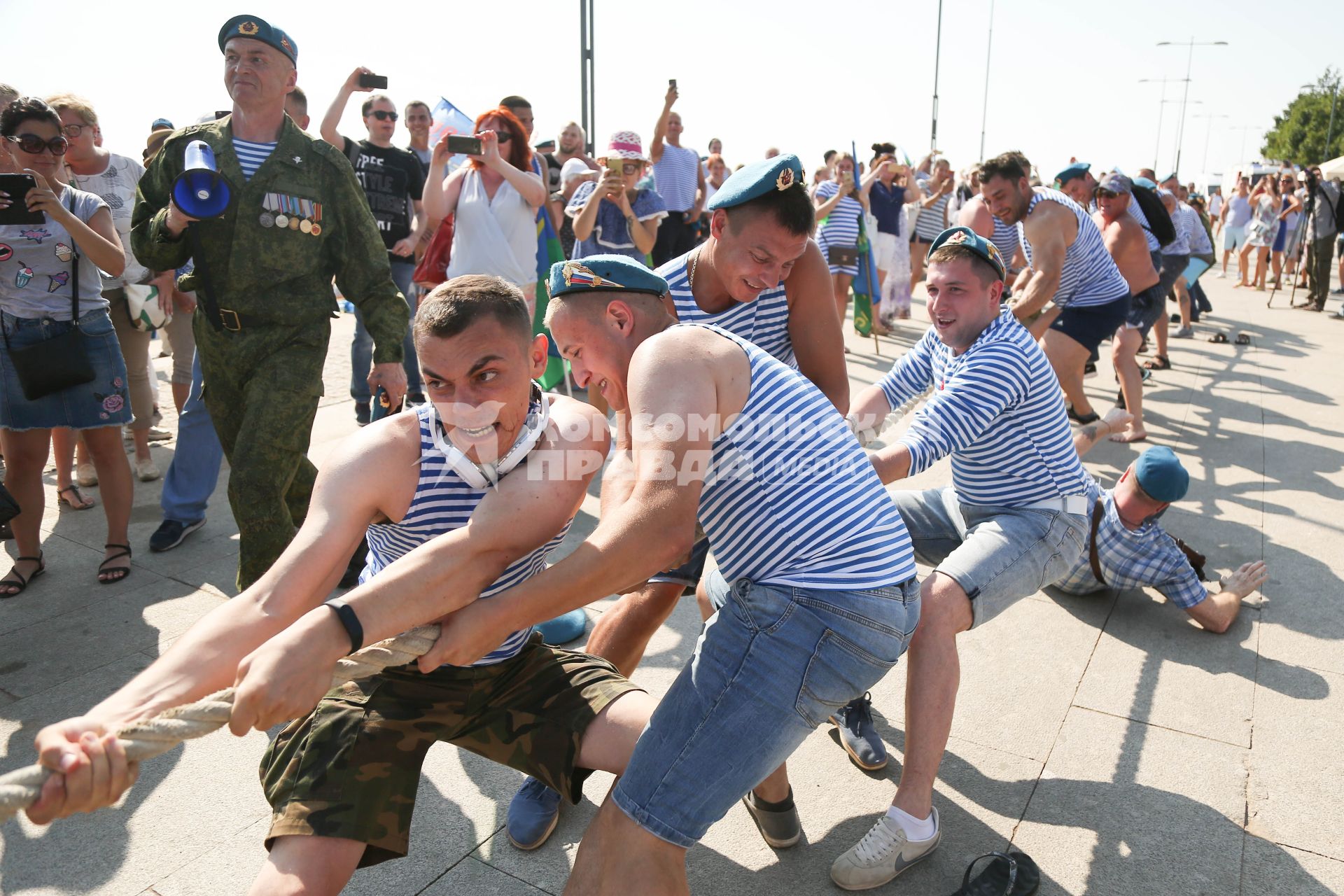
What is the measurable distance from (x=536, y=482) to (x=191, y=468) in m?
3.41

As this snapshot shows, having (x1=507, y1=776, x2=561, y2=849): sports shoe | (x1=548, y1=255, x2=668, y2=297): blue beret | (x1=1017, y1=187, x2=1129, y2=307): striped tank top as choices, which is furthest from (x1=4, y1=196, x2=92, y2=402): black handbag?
(x1=1017, y1=187, x2=1129, y2=307): striped tank top

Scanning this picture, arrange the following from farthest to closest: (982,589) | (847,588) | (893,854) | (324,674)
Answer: (982,589)
(893,854)
(847,588)
(324,674)

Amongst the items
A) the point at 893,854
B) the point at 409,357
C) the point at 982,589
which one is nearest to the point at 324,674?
the point at 893,854

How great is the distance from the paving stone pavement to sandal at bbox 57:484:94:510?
0.30ft

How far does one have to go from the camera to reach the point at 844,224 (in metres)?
8.69

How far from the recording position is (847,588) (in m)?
1.87

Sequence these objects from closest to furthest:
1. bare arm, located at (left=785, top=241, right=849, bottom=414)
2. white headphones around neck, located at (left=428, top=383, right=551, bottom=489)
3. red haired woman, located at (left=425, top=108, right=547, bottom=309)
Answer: white headphones around neck, located at (left=428, top=383, right=551, bottom=489)
bare arm, located at (left=785, top=241, right=849, bottom=414)
red haired woman, located at (left=425, top=108, right=547, bottom=309)

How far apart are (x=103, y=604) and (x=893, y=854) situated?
11.4 ft

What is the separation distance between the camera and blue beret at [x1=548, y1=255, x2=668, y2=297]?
2125 millimetres

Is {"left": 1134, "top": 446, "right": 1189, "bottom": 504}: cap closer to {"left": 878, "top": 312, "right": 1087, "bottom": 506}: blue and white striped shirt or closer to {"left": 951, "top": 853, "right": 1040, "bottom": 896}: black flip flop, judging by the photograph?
{"left": 878, "top": 312, "right": 1087, "bottom": 506}: blue and white striped shirt

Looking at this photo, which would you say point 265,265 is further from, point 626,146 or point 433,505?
point 626,146

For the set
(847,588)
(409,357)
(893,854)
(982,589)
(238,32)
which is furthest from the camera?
(409,357)

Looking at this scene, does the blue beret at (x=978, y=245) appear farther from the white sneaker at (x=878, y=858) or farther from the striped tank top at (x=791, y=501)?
the white sneaker at (x=878, y=858)

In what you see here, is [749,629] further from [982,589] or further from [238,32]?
[238,32]
